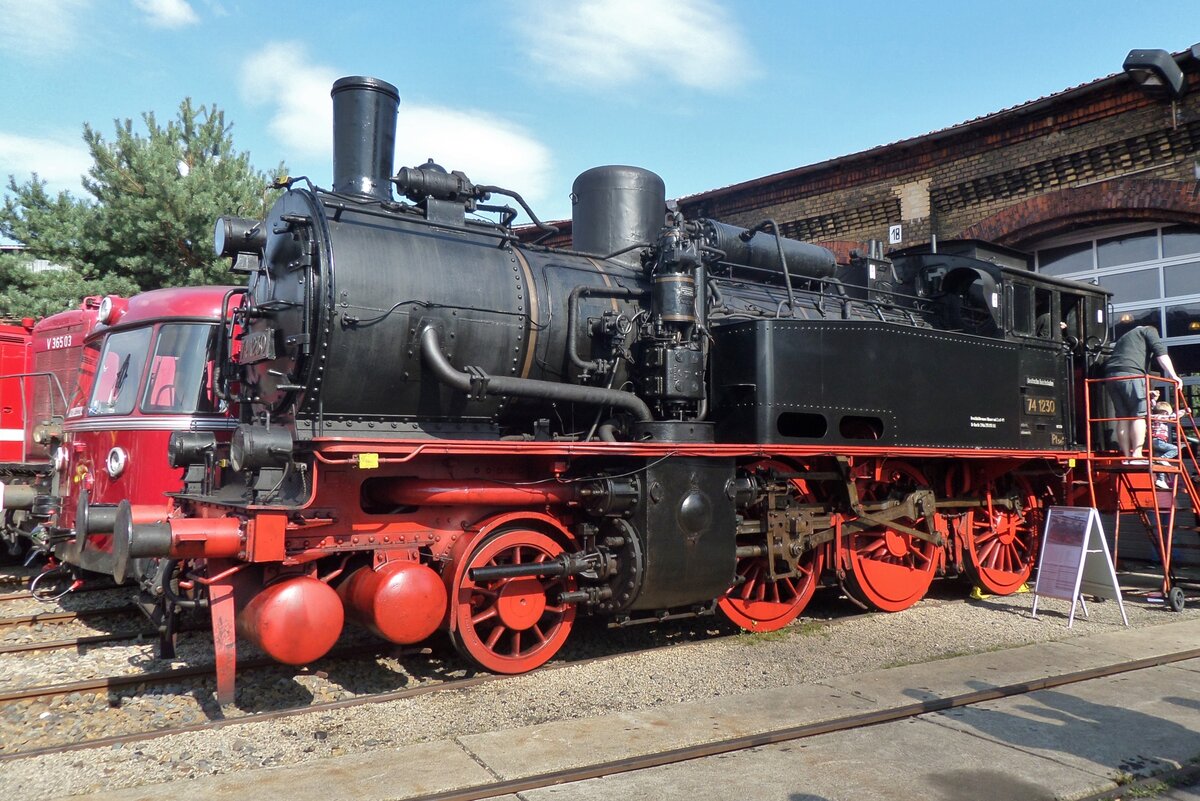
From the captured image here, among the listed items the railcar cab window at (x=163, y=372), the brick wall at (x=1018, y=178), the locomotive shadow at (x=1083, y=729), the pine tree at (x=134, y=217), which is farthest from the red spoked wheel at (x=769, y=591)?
the pine tree at (x=134, y=217)

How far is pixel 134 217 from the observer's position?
577 inches

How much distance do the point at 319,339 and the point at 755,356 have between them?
3.01 metres

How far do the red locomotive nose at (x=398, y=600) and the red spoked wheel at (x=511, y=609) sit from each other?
301 mm

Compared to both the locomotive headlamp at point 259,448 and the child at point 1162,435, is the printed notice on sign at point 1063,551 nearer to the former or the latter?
the child at point 1162,435

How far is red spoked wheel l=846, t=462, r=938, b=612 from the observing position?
24.1ft

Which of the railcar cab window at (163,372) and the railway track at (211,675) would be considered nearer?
the railway track at (211,675)

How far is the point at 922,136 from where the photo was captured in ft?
44.6

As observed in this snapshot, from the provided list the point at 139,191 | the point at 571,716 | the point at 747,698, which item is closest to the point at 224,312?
the point at 571,716

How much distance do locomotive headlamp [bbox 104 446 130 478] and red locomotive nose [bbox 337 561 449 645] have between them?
11.4 feet

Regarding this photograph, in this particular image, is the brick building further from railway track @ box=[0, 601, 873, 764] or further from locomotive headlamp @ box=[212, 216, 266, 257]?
locomotive headlamp @ box=[212, 216, 266, 257]

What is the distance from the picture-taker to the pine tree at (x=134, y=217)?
47.9ft

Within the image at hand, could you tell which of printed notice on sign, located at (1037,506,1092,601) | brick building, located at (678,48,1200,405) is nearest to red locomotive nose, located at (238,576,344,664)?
printed notice on sign, located at (1037,506,1092,601)

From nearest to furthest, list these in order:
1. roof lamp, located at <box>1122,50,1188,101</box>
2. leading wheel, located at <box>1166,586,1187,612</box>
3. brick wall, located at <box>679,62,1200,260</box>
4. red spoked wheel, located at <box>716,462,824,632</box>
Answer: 1. red spoked wheel, located at <box>716,462,824,632</box>
2. leading wheel, located at <box>1166,586,1187,612</box>
3. roof lamp, located at <box>1122,50,1188,101</box>
4. brick wall, located at <box>679,62,1200,260</box>

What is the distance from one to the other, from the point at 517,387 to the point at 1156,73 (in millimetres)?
10158
